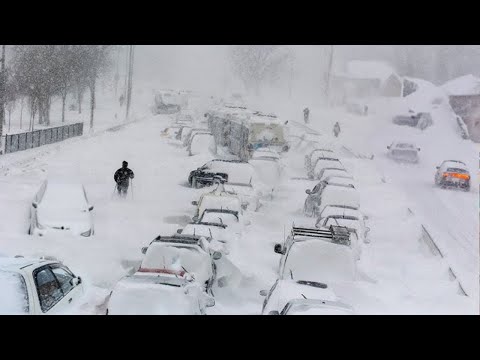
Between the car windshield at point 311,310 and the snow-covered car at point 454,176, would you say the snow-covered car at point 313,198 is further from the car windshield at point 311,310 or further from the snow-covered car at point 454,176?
the car windshield at point 311,310

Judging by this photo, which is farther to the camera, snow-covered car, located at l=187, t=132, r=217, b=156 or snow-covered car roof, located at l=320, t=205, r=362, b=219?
snow-covered car, located at l=187, t=132, r=217, b=156

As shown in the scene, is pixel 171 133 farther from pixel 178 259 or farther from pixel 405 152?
pixel 178 259

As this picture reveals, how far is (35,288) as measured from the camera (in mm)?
7676

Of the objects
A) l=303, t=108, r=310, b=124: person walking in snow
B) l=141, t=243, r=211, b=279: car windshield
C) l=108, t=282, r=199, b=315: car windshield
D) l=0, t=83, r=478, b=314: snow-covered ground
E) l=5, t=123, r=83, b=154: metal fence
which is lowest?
l=0, t=83, r=478, b=314: snow-covered ground

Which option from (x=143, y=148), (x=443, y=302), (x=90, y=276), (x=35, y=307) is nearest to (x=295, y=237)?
(x=443, y=302)

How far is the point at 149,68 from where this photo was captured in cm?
10431

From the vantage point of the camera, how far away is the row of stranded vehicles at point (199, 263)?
789 centimetres

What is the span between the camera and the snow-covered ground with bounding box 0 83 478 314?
1153cm

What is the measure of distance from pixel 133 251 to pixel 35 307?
684 centimetres

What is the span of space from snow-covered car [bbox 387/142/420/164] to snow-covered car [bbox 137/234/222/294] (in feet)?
91.2

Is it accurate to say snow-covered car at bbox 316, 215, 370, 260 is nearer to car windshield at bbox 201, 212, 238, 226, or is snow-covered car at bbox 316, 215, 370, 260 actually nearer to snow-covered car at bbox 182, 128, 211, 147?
car windshield at bbox 201, 212, 238, 226

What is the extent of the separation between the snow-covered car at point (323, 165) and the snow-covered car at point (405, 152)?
1059cm

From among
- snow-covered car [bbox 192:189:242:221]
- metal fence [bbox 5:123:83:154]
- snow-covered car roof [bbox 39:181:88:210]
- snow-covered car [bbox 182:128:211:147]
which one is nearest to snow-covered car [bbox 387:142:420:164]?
snow-covered car [bbox 182:128:211:147]

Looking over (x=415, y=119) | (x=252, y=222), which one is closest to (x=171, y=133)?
(x=415, y=119)
